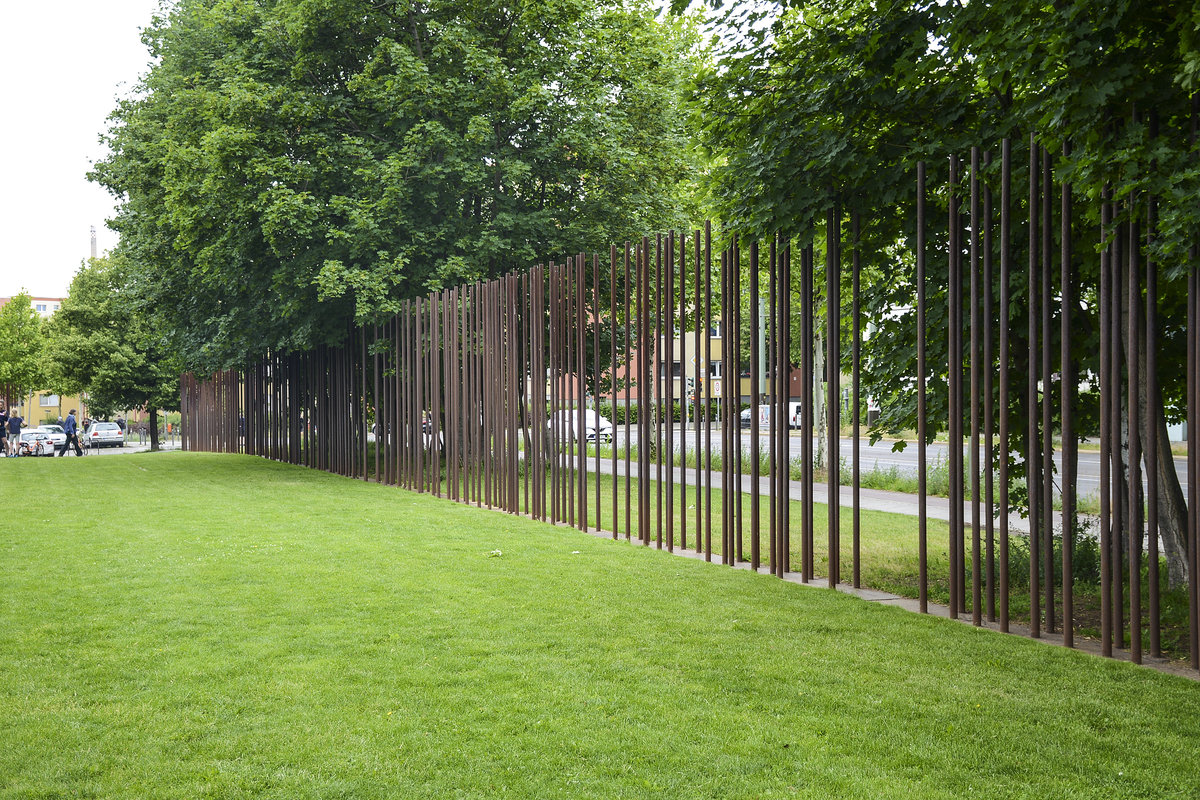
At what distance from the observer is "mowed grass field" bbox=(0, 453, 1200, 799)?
13.8ft

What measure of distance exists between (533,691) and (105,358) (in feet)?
141

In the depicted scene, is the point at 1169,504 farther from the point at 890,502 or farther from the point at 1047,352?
the point at 890,502

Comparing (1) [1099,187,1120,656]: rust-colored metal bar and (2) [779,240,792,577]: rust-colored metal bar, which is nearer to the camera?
(1) [1099,187,1120,656]: rust-colored metal bar

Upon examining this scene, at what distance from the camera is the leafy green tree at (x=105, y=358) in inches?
1681

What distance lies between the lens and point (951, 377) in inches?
281

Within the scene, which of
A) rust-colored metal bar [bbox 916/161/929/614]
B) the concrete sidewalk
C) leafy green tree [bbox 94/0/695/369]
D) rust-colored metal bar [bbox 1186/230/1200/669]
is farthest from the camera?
leafy green tree [bbox 94/0/695/369]

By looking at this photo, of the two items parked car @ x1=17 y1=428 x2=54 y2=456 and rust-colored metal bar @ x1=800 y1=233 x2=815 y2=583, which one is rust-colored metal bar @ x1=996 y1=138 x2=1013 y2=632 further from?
parked car @ x1=17 y1=428 x2=54 y2=456

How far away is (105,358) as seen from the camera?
43.1m

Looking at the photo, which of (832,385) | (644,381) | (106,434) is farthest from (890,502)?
(106,434)

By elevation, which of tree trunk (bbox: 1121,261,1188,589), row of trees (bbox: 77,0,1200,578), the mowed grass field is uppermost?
row of trees (bbox: 77,0,1200,578)

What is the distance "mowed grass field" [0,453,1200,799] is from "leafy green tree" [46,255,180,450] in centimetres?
3640


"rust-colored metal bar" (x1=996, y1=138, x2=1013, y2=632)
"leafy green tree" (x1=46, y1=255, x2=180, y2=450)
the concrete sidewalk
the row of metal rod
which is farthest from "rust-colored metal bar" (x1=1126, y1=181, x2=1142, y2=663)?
"leafy green tree" (x1=46, y1=255, x2=180, y2=450)

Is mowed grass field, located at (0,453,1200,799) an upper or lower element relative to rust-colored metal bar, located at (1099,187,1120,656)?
lower

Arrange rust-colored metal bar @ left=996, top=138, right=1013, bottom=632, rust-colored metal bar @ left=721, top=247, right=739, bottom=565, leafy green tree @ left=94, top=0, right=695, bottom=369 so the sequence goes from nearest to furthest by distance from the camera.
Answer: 1. rust-colored metal bar @ left=996, top=138, right=1013, bottom=632
2. rust-colored metal bar @ left=721, top=247, right=739, bottom=565
3. leafy green tree @ left=94, top=0, right=695, bottom=369
